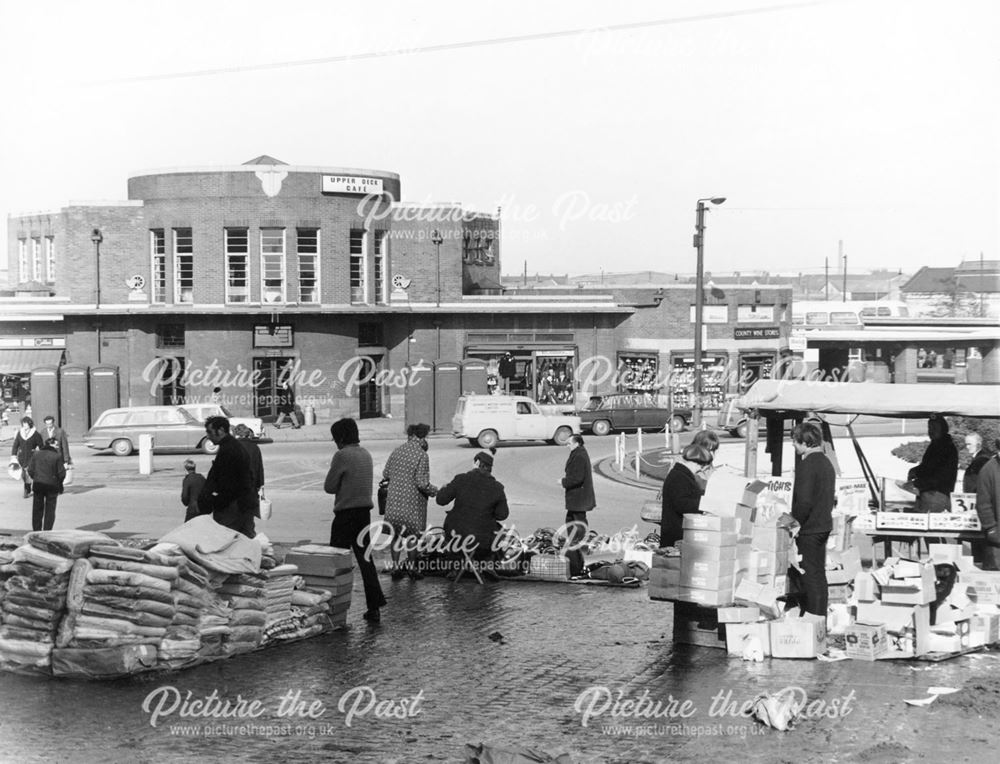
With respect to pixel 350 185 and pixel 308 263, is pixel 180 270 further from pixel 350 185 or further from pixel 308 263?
pixel 350 185

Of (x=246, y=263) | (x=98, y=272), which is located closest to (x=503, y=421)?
(x=246, y=263)

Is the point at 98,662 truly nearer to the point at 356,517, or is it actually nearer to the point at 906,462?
the point at 356,517

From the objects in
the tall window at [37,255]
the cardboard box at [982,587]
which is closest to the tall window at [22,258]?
the tall window at [37,255]

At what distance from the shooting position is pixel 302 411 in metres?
46.6

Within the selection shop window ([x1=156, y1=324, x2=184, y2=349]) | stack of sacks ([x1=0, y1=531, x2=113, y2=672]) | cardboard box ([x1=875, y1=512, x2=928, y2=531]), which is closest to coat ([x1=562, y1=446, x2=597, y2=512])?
cardboard box ([x1=875, y1=512, x2=928, y2=531])

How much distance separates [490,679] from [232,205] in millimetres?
37863

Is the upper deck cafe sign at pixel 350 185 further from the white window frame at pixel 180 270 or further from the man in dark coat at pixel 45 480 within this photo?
the man in dark coat at pixel 45 480

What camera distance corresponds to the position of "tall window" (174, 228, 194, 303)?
46312 mm

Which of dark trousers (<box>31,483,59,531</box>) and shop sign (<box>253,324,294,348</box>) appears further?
shop sign (<box>253,324,294,348</box>)

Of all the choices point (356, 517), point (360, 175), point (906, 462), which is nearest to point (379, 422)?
point (360, 175)

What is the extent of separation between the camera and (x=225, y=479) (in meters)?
11.8

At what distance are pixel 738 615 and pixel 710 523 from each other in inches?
33.0

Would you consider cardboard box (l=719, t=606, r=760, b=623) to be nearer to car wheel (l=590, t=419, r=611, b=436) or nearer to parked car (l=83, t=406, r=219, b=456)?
parked car (l=83, t=406, r=219, b=456)

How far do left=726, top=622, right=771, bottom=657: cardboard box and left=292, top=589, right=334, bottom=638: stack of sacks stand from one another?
12.0 feet
